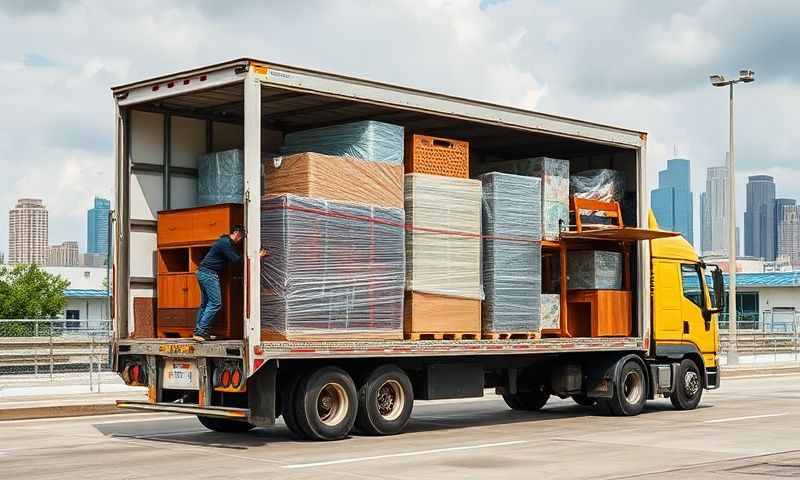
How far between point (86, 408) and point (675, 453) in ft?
33.2

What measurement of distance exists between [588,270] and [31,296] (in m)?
54.8

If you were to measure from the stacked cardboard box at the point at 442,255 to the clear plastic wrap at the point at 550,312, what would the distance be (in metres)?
1.72

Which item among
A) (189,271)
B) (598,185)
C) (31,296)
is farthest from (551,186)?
(31,296)

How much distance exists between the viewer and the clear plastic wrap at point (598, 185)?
59.8 feet

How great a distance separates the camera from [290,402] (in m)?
13.8

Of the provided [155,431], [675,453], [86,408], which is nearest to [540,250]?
[675,453]

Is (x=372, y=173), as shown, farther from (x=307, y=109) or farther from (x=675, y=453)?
(x=675, y=453)

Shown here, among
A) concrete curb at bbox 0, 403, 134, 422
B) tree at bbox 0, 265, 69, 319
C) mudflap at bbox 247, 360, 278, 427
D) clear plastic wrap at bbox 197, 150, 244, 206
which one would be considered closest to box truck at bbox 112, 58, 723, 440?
mudflap at bbox 247, 360, 278, 427

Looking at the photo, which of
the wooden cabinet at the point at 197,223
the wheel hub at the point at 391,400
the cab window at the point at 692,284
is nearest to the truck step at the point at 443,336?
the wheel hub at the point at 391,400

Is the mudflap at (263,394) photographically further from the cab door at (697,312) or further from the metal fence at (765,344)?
the metal fence at (765,344)

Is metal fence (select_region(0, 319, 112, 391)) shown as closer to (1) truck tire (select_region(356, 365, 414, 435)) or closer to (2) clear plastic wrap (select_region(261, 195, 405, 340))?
(1) truck tire (select_region(356, 365, 414, 435))

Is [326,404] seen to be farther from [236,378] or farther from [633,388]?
[633,388]

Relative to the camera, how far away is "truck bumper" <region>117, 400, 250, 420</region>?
514 inches

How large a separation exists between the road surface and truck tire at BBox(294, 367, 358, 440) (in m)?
0.18
